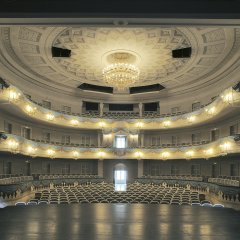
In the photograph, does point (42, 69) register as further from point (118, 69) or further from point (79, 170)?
point (79, 170)

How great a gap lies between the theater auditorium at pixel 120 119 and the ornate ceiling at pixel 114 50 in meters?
0.11

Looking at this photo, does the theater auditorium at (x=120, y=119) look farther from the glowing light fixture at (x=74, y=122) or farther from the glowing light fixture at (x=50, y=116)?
the glowing light fixture at (x=50, y=116)

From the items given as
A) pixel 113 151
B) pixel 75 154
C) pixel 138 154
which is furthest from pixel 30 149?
pixel 138 154

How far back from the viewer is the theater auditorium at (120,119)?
5422 mm

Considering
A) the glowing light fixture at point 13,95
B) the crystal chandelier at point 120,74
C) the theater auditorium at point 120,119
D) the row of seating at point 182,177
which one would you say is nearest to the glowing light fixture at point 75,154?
the theater auditorium at point 120,119

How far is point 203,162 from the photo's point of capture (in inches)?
1235

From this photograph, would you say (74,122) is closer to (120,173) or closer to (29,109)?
(29,109)

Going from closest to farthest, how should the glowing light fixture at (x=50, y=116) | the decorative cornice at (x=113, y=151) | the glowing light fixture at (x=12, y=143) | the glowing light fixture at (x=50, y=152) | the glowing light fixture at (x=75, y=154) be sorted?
the glowing light fixture at (x=12, y=143) → the decorative cornice at (x=113, y=151) → the glowing light fixture at (x=50, y=152) → the glowing light fixture at (x=50, y=116) → the glowing light fixture at (x=75, y=154)

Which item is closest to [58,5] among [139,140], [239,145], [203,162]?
[239,145]

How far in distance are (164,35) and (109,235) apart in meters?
17.0

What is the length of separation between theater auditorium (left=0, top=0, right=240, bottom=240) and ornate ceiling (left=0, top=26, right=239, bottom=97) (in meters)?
0.11

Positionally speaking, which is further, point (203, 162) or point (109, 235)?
point (203, 162)

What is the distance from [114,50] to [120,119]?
1415cm

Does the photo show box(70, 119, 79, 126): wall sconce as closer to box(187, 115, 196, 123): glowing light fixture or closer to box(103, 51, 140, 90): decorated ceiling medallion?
box(103, 51, 140, 90): decorated ceiling medallion
